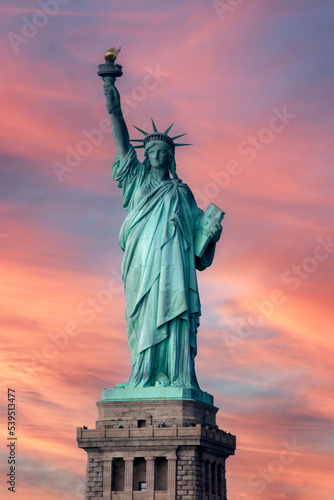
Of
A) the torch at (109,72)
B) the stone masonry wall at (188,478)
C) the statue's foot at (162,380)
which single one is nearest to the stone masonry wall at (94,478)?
the stone masonry wall at (188,478)

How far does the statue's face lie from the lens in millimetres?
61906

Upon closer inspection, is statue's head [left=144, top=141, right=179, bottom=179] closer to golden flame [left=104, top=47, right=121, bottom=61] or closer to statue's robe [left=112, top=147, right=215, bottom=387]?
statue's robe [left=112, top=147, right=215, bottom=387]

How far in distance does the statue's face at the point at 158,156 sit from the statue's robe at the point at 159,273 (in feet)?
1.60

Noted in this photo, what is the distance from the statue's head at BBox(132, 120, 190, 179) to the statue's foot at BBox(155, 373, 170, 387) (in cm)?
772

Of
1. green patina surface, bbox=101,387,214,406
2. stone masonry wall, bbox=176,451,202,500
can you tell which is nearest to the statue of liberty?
green patina surface, bbox=101,387,214,406

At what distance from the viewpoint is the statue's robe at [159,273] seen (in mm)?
59844

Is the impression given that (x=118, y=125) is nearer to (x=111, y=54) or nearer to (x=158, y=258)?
(x=111, y=54)

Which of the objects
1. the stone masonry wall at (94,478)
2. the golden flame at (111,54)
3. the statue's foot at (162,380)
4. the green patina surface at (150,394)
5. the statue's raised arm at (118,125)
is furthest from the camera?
the golden flame at (111,54)

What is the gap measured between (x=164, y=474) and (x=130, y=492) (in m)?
1.34

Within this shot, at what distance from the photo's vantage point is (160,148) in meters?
61.9

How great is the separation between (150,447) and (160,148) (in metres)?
11.3

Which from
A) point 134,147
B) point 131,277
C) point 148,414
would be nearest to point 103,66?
point 134,147

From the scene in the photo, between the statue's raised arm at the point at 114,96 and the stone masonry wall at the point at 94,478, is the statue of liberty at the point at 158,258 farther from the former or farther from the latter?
the stone masonry wall at the point at 94,478

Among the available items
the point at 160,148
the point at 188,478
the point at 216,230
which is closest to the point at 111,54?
the point at 160,148
